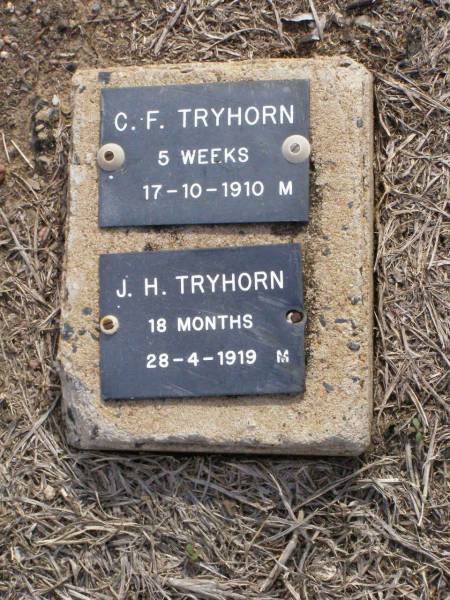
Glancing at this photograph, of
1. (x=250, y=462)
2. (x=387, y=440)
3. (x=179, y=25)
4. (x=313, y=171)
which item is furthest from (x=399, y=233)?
(x=179, y=25)

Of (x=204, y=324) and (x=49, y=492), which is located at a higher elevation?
(x=204, y=324)

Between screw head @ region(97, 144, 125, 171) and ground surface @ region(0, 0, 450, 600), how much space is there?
0.21 m

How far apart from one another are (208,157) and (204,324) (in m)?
0.40

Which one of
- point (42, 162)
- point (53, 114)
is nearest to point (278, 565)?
point (42, 162)

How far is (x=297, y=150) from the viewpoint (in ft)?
6.81

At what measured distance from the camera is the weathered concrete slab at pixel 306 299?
2.02 metres

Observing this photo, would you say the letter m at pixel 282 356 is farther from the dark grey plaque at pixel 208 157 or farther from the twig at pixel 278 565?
the twig at pixel 278 565

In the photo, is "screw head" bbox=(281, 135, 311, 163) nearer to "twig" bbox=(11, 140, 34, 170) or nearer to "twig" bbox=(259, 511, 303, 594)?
"twig" bbox=(11, 140, 34, 170)

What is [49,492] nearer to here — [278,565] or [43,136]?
[278,565]

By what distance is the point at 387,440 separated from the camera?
2092 mm

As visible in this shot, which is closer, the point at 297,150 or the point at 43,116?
the point at 297,150

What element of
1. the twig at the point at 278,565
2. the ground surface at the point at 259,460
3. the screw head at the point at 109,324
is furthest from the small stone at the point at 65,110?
the twig at the point at 278,565

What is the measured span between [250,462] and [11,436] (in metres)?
0.61

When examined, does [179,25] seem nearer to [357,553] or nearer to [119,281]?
[119,281]
